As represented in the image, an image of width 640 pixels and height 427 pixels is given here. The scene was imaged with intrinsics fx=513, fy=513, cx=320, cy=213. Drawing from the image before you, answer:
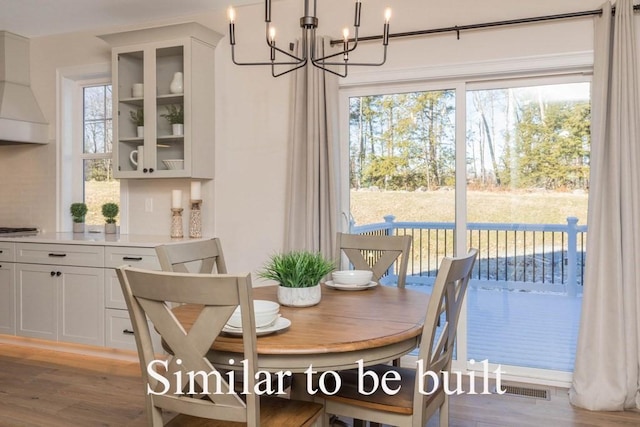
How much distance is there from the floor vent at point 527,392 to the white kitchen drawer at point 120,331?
7.96 ft

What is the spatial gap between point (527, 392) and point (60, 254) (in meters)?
3.46

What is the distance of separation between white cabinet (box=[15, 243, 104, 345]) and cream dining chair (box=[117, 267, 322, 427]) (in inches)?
95.6

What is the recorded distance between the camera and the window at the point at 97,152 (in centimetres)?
464

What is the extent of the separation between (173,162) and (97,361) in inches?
63.9

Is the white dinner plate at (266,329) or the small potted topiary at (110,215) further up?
the small potted topiary at (110,215)

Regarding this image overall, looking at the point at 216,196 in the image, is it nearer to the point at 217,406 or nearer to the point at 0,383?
the point at 0,383

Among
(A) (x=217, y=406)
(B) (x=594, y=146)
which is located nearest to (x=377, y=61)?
(B) (x=594, y=146)

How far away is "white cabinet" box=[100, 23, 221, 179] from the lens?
385 centimetres

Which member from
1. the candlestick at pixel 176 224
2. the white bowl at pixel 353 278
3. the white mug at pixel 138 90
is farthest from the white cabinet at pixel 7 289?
the white bowl at pixel 353 278

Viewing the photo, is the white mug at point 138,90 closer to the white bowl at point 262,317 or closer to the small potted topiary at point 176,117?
the small potted topiary at point 176,117

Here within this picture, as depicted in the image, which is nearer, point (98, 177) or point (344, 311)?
point (344, 311)

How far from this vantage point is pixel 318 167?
363 centimetres

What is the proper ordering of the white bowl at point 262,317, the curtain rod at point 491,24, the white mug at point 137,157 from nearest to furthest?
the white bowl at point 262,317 → the curtain rod at point 491,24 → the white mug at point 137,157

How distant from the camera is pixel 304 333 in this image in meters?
1.71
